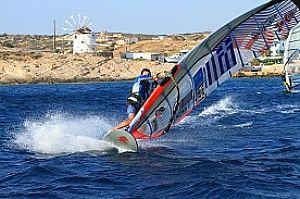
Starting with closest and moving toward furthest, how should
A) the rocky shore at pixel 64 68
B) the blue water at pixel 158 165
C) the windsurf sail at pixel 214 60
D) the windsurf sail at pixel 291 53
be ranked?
the blue water at pixel 158 165 → the windsurf sail at pixel 214 60 → the windsurf sail at pixel 291 53 → the rocky shore at pixel 64 68

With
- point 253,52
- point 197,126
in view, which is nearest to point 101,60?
point 197,126

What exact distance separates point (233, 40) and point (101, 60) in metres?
86.8

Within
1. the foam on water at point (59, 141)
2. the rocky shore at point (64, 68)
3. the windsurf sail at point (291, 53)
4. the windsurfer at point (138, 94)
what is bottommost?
the rocky shore at point (64, 68)

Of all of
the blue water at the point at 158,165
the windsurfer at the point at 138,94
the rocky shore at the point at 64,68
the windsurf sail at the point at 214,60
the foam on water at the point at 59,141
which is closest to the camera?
the blue water at the point at 158,165

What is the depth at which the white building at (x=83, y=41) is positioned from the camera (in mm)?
119812

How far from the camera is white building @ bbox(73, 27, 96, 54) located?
393 ft

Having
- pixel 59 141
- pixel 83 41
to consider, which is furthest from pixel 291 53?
pixel 83 41

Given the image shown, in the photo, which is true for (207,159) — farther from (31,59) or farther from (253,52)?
(31,59)

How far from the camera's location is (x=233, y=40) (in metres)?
14.8

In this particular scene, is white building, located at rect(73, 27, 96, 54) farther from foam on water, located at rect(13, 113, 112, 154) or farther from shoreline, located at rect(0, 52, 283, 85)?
foam on water, located at rect(13, 113, 112, 154)

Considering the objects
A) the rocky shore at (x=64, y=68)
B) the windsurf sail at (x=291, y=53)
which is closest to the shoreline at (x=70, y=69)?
the rocky shore at (x=64, y=68)

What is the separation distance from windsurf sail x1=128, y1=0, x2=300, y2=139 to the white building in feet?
346

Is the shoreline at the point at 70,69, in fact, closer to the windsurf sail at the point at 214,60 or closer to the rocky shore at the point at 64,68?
the rocky shore at the point at 64,68

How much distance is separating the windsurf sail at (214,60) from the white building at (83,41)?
10552 cm
